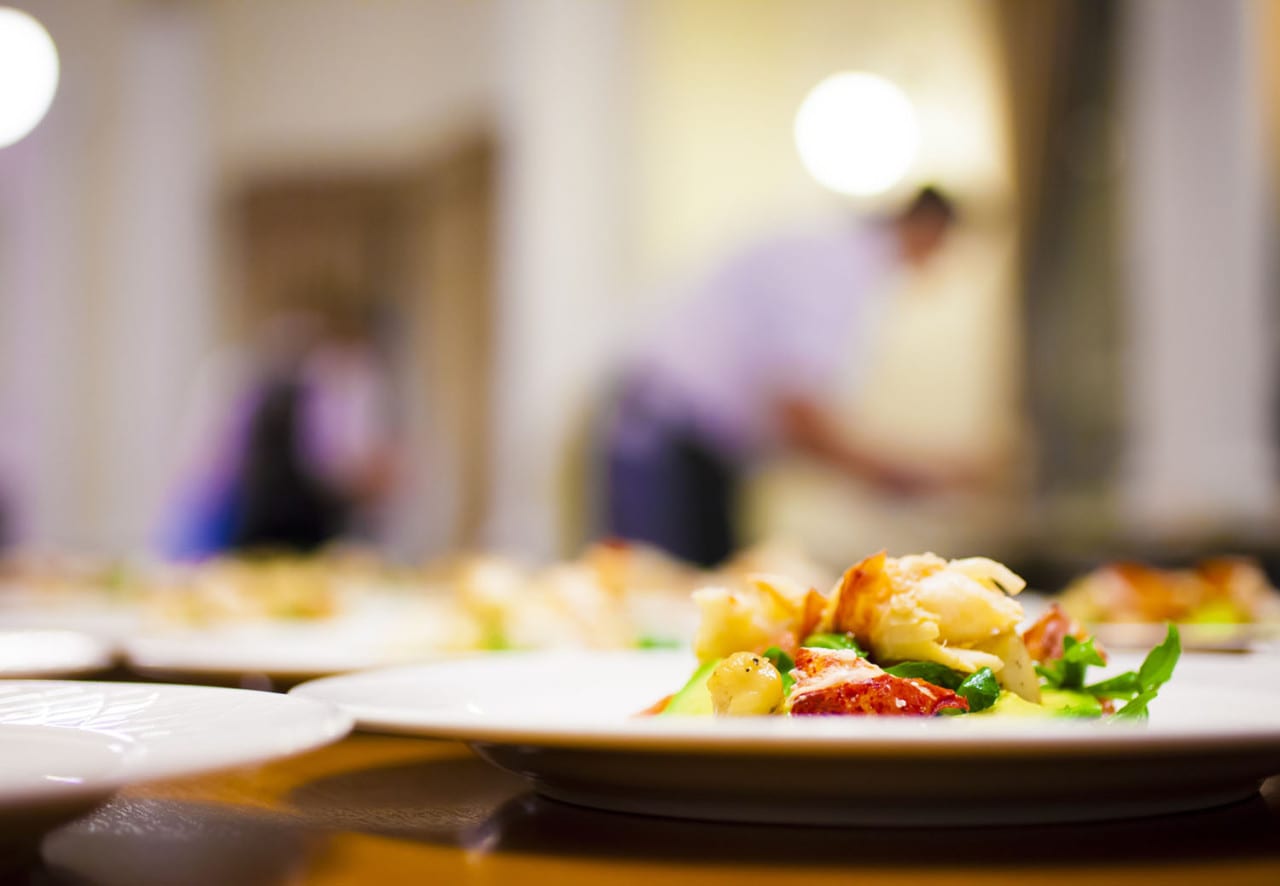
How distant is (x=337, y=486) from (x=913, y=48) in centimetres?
316

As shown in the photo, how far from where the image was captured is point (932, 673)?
555 mm

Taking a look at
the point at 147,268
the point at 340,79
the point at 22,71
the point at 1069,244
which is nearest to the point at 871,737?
the point at 1069,244

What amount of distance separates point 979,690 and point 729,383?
11.6 feet

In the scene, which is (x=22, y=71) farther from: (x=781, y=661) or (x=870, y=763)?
(x=870, y=763)

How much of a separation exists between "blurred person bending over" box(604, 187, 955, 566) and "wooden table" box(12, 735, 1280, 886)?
325 centimetres

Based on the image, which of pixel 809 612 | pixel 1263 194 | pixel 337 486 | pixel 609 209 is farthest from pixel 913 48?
pixel 809 612

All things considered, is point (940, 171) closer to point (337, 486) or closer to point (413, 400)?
point (337, 486)

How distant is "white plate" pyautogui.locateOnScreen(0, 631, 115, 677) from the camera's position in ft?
2.46

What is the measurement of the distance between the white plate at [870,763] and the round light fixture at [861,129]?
13.2 ft

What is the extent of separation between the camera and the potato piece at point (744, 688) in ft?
1.74

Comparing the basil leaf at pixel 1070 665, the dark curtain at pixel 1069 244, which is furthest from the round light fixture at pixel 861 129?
the basil leaf at pixel 1070 665

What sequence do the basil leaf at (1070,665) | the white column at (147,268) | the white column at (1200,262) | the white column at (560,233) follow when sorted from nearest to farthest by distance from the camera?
the basil leaf at (1070,665) < the white column at (1200,262) < the white column at (560,233) < the white column at (147,268)

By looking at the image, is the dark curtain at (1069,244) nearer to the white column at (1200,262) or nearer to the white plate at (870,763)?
the white column at (1200,262)

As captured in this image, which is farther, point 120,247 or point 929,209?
point 120,247
